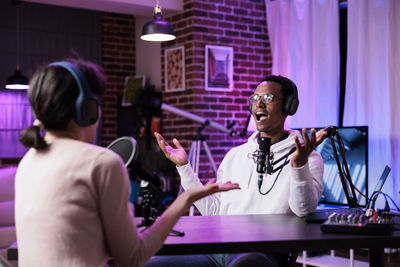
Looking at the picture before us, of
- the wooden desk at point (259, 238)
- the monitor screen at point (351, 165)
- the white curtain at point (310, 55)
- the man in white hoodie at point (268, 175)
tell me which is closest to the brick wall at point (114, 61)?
→ the white curtain at point (310, 55)

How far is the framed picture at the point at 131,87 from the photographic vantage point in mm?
6883

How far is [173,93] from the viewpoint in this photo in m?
5.82

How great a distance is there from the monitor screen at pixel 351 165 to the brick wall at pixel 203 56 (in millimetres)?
1451

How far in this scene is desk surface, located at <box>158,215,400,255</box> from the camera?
160cm

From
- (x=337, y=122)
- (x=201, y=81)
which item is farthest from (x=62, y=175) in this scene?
(x=201, y=81)

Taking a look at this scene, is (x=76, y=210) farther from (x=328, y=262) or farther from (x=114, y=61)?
(x=114, y=61)

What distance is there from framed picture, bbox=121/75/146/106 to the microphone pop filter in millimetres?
5128

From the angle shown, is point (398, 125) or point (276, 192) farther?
point (398, 125)

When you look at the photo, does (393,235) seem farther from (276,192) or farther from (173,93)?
(173,93)

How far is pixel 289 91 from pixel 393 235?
3.29ft

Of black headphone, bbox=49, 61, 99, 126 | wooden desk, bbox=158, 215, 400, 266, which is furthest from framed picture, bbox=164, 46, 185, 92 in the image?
black headphone, bbox=49, 61, 99, 126

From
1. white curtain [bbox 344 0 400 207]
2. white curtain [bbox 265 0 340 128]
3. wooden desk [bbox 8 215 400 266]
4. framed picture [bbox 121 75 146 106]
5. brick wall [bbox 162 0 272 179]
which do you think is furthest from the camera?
framed picture [bbox 121 75 146 106]

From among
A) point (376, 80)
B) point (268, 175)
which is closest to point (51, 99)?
point (268, 175)

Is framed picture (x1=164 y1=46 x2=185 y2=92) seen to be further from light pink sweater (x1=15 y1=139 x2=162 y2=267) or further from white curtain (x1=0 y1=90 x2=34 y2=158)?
light pink sweater (x1=15 y1=139 x2=162 y2=267)
